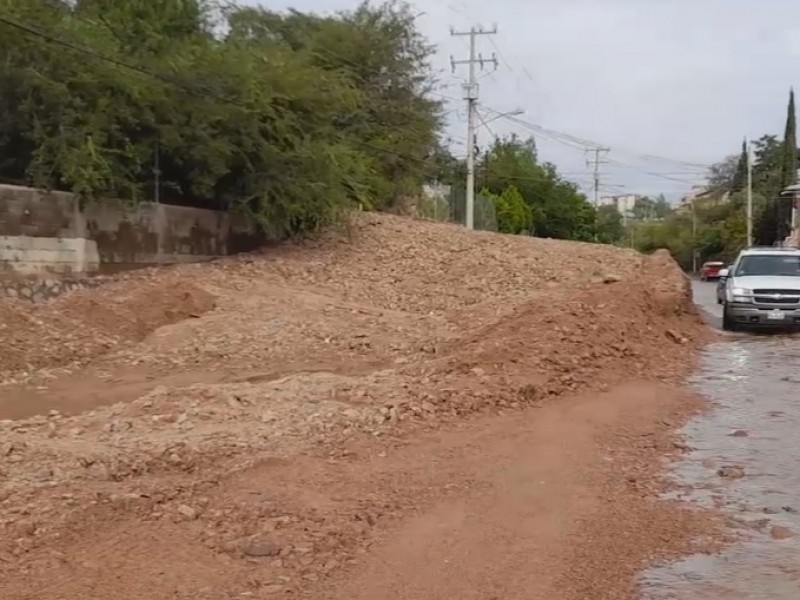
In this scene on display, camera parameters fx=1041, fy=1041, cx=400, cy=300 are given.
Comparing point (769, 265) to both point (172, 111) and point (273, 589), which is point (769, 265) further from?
point (273, 589)

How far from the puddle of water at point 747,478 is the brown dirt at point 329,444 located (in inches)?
11.6

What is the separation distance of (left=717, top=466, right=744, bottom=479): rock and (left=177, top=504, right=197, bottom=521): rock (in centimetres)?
444

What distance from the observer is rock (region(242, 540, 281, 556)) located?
20.5 ft

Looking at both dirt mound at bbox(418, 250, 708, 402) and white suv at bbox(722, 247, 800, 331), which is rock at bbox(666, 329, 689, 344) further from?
white suv at bbox(722, 247, 800, 331)

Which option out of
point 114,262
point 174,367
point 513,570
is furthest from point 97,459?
point 114,262

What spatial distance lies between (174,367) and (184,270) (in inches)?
233

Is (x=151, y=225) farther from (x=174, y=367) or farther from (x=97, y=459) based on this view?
(x=97, y=459)

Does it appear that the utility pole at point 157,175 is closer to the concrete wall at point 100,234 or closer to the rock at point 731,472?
the concrete wall at point 100,234

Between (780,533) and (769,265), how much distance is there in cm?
1550

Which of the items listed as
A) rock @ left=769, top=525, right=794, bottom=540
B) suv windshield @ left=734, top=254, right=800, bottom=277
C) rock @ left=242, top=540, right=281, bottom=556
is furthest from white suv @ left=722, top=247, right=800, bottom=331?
rock @ left=242, top=540, right=281, bottom=556

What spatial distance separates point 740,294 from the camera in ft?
66.7

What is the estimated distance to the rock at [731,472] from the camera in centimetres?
870

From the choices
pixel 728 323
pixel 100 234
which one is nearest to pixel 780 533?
pixel 728 323

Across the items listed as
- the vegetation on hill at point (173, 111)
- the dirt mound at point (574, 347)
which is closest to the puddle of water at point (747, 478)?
the dirt mound at point (574, 347)
